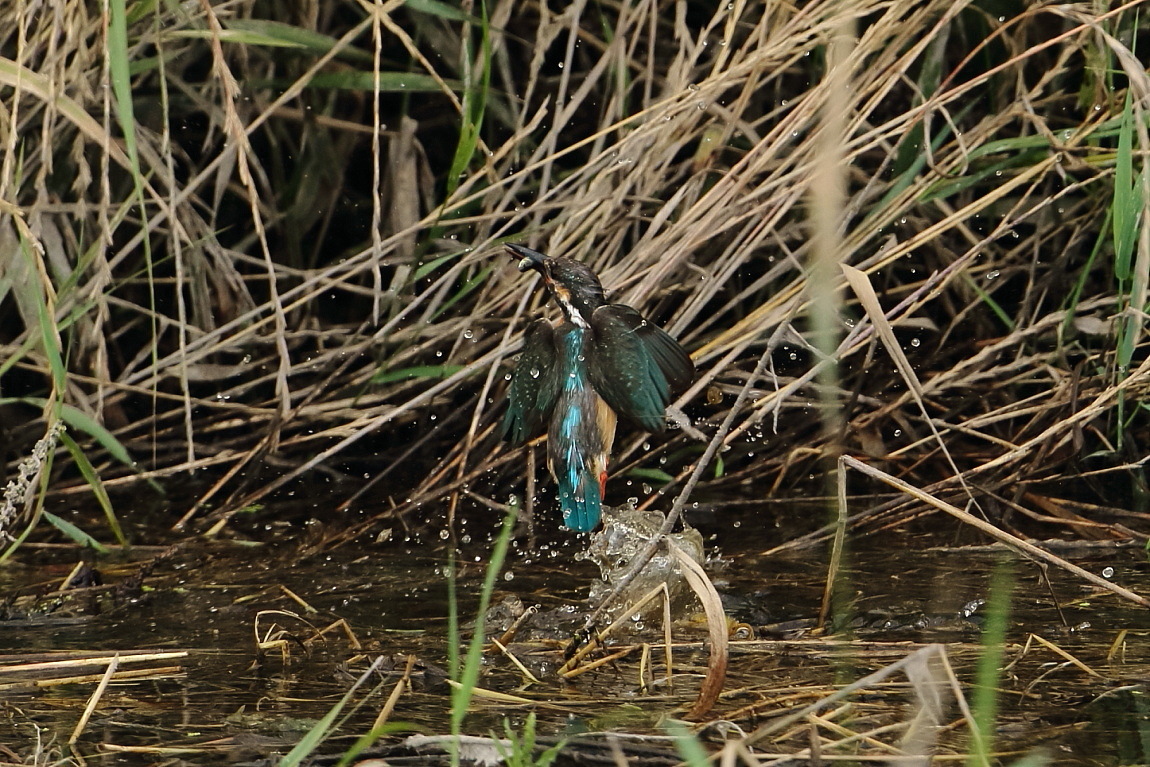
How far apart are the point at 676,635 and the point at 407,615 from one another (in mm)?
552

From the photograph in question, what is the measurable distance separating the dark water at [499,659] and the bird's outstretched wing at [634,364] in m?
0.38

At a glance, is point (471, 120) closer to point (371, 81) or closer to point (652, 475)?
point (371, 81)

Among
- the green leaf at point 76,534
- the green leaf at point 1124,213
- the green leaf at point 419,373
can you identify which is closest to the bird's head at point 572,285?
the green leaf at point 419,373

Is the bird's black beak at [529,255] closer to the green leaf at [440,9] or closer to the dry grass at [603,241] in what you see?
the dry grass at [603,241]

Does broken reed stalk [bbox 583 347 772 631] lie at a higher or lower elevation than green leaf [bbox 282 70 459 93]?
lower

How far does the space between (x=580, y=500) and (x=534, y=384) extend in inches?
11.1

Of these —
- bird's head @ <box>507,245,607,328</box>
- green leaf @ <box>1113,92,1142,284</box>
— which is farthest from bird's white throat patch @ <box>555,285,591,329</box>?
green leaf @ <box>1113,92,1142,284</box>

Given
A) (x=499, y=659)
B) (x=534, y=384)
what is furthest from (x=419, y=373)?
(x=499, y=659)

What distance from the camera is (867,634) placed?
244 cm

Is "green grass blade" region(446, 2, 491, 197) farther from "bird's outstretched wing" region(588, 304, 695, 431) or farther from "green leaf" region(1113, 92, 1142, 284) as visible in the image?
"green leaf" region(1113, 92, 1142, 284)

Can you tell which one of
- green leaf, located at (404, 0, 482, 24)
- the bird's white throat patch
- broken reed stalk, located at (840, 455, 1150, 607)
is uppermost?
green leaf, located at (404, 0, 482, 24)

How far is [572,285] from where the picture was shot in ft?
9.78

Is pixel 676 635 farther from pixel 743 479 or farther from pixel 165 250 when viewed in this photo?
pixel 165 250

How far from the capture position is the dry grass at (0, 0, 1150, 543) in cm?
315
